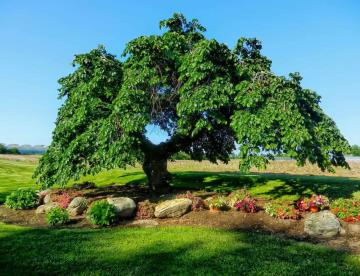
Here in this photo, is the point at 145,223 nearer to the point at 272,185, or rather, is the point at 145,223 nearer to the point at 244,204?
the point at 244,204

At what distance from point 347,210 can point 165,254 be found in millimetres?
10994

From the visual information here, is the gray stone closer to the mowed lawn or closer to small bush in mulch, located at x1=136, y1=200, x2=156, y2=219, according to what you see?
the mowed lawn

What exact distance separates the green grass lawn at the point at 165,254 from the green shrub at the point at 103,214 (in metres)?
1.52

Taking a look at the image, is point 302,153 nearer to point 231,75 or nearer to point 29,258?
point 231,75

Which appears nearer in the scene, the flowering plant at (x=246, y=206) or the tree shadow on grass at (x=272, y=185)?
the flowering plant at (x=246, y=206)

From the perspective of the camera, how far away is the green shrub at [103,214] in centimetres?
1912

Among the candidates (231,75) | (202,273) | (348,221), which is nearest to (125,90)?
(231,75)

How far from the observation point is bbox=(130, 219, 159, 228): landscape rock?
19195mm

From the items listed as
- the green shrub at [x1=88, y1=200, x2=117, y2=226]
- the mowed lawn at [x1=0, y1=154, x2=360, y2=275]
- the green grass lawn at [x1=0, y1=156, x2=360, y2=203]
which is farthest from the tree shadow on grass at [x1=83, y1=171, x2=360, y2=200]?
the mowed lawn at [x1=0, y1=154, x2=360, y2=275]

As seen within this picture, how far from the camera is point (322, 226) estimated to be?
17250mm

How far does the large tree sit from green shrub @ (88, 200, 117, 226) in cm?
272

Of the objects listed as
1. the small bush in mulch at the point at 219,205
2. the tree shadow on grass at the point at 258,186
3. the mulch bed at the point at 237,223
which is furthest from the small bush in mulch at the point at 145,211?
the tree shadow on grass at the point at 258,186

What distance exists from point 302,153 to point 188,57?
8709 millimetres

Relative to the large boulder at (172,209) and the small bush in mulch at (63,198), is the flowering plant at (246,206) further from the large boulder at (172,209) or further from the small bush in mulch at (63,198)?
the small bush in mulch at (63,198)
